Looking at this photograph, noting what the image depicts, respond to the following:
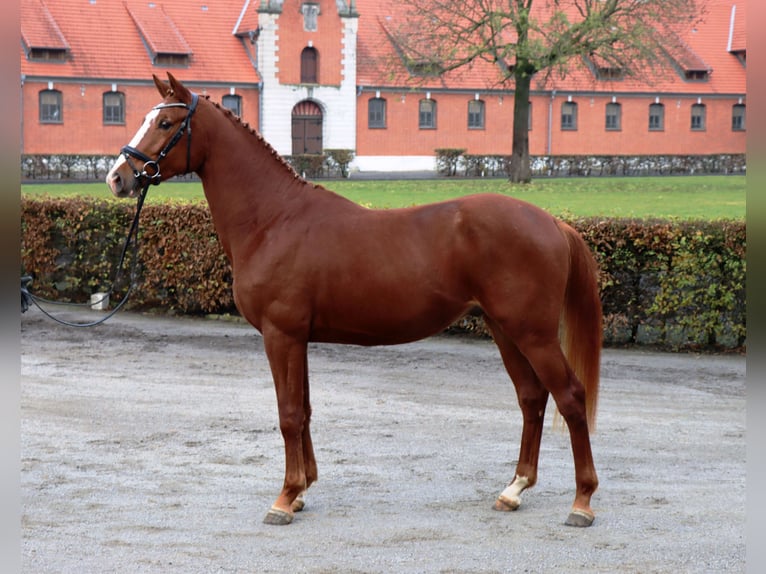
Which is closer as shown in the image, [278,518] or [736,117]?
[278,518]

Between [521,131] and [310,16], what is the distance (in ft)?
61.6

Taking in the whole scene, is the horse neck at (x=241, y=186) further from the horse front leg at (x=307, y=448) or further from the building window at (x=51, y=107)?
the building window at (x=51, y=107)

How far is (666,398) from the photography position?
934 centimetres

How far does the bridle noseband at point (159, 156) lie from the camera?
5.84 metres

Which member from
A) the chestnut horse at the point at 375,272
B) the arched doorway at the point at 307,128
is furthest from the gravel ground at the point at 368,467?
the arched doorway at the point at 307,128

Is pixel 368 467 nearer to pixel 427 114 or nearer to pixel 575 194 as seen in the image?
pixel 575 194

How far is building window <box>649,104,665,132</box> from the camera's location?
190 feet

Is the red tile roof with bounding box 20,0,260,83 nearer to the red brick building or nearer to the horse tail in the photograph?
the red brick building

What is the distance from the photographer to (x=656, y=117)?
5803 cm

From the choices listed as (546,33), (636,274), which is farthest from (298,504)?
(546,33)

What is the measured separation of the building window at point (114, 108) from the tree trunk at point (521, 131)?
21204 mm

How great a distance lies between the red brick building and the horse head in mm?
39263

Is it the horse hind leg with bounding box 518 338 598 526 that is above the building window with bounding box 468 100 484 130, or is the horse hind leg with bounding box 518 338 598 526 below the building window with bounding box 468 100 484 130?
below

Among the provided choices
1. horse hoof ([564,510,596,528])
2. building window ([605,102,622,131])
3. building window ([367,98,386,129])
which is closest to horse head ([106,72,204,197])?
horse hoof ([564,510,596,528])
